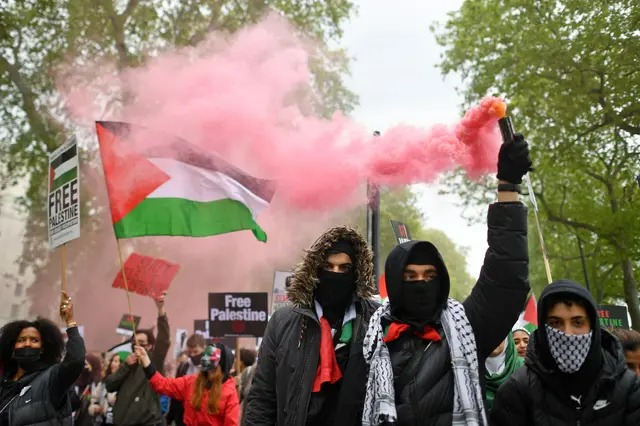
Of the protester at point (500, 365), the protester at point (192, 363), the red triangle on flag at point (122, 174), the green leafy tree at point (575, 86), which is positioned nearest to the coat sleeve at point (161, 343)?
the protester at point (192, 363)

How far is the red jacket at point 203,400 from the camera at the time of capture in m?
7.28

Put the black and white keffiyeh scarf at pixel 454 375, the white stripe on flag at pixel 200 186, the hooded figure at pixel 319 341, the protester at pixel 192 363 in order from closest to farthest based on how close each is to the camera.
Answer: the black and white keffiyeh scarf at pixel 454 375
the hooded figure at pixel 319 341
the protester at pixel 192 363
the white stripe on flag at pixel 200 186

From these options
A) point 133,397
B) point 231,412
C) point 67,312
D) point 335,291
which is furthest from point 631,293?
point 335,291

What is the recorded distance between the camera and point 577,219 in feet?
68.7

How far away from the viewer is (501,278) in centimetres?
315

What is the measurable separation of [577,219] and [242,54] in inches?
400

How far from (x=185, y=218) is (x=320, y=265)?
678cm

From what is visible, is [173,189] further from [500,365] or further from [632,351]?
[632,351]

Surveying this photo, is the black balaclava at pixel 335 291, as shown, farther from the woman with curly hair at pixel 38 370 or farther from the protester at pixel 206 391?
the protester at pixel 206 391

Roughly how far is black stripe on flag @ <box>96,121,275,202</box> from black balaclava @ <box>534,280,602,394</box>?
25.9ft

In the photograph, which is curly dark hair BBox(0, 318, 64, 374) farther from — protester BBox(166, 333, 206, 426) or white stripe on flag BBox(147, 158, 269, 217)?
white stripe on flag BBox(147, 158, 269, 217)

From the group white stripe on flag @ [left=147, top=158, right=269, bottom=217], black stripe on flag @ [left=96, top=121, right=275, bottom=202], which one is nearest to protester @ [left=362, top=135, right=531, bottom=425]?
white stripe on flag @ [left=147, top=158, right=269, bottom=217]

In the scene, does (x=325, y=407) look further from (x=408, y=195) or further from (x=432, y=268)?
(x=408, y=195)

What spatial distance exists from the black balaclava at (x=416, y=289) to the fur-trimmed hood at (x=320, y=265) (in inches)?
24.7
